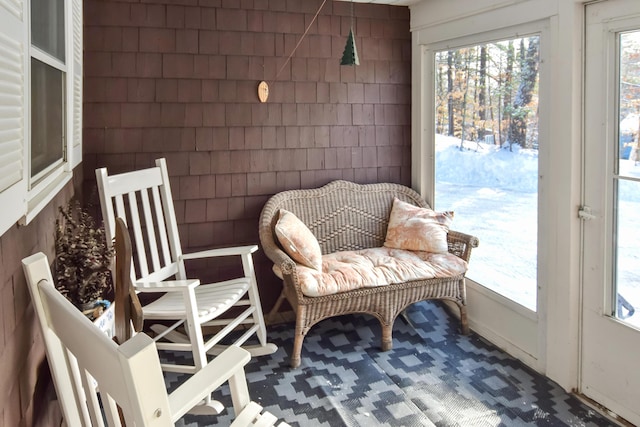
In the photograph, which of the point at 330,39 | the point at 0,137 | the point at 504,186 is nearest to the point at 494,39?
the point at 504,186

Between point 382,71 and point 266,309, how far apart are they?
74.2 inches

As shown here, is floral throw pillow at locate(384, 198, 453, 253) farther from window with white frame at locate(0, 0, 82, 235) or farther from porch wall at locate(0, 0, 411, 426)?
window with white frame at locate(0, 0, 82, 235)

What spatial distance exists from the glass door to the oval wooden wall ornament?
1919mm

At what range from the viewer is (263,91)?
3.61 m

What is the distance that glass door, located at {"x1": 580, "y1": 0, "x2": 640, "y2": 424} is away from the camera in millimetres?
2436

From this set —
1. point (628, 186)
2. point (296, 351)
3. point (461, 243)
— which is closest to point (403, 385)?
point (296, 351)

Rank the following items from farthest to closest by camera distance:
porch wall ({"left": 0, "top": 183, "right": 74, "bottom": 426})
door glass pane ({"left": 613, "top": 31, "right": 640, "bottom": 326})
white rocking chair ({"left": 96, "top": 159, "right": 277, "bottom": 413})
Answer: white rocking chair ({"left": 96, "top": 159, "right": 277, "bottom": 413}) < door glass pane ({"left": 613, "top": 31, "right": 640, "bottom": 326}) < porch wall ({"left": 0, "top": 183, "right": 74, "bottom": 426})

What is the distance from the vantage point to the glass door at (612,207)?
2436mm

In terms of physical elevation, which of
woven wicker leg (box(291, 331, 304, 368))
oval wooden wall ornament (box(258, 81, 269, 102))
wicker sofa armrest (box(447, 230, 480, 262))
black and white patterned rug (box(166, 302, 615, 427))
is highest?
oval wooden wall ornament (box(258, 81, 269, 102))

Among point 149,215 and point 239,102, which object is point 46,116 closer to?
point 149,215

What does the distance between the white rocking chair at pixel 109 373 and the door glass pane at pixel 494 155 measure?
2076 millimetres

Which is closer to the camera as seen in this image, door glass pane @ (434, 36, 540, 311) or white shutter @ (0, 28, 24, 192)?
white shutter @ (0, 28, 24, 192)

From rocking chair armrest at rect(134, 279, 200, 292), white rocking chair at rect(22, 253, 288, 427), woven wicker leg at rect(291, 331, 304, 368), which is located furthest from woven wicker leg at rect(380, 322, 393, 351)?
white rocking chair at rect(22, 253, 288, 427)

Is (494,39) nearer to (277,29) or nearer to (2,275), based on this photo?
(277,29)
